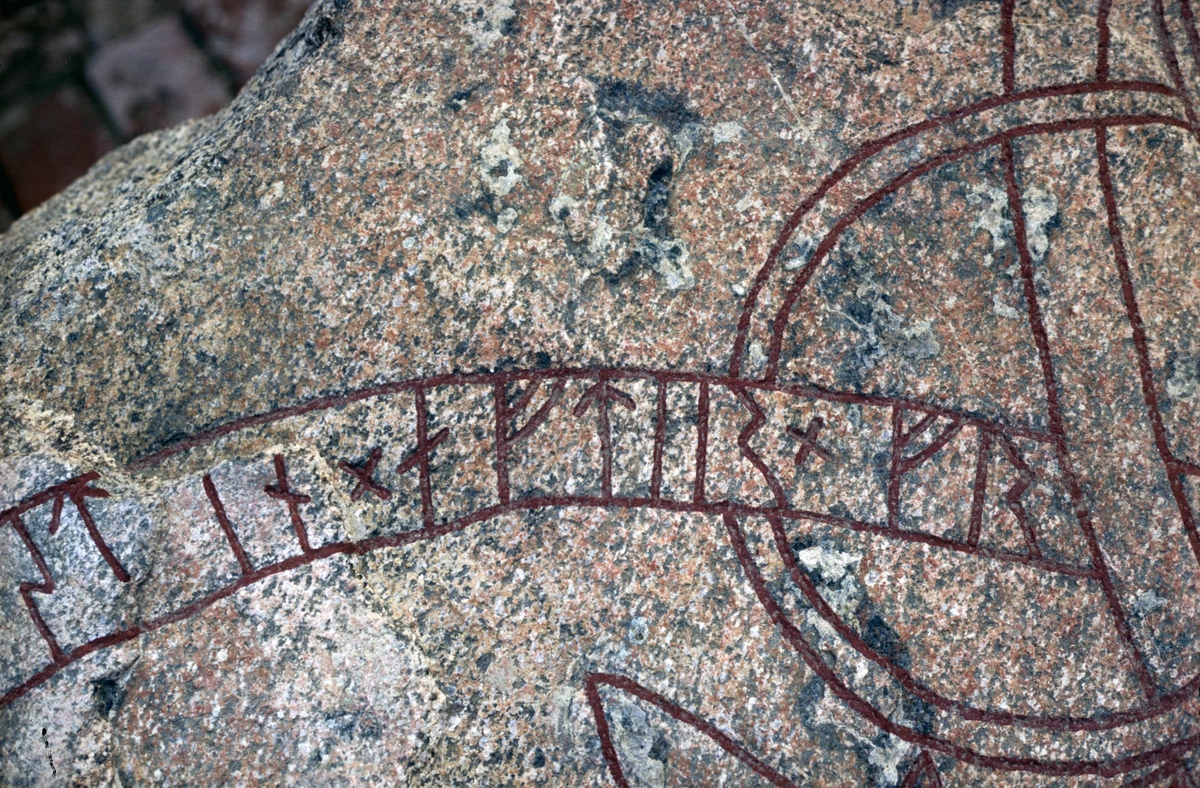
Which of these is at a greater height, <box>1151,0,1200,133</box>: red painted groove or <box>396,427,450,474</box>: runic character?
<box>396,427,450,474</box>: runic character

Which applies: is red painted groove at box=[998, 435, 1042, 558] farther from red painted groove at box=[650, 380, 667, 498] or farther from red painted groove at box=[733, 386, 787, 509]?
red painted groove at box=[650, 380, 667, 498]

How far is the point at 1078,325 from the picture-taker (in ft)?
4.00

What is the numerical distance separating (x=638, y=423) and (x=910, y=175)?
427 mm

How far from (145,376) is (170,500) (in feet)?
0.50

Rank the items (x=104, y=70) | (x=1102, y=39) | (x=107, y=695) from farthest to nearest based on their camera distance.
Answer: (x=104, y=70) → (x=1102, y=39) → (x=107, y=695)

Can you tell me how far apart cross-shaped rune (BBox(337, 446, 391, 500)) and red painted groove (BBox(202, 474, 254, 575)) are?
131 mm

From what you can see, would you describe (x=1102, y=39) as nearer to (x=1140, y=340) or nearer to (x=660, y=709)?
(x=1140, y=340)

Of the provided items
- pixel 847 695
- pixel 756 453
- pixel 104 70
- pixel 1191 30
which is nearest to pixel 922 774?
pixel 847 695

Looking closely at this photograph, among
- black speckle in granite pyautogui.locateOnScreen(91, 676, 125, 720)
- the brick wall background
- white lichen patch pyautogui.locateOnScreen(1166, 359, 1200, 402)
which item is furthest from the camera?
the brick wall background

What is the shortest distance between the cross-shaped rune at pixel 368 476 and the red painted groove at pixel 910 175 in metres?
0.47

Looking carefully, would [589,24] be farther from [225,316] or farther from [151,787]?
[151,787]

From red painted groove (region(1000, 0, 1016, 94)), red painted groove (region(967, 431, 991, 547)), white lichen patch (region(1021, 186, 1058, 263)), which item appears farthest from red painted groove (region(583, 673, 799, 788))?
red painted groove (region(1000, 0, 1016, 94))

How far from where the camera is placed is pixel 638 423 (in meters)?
1.18

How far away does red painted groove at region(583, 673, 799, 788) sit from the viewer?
1160 mm
